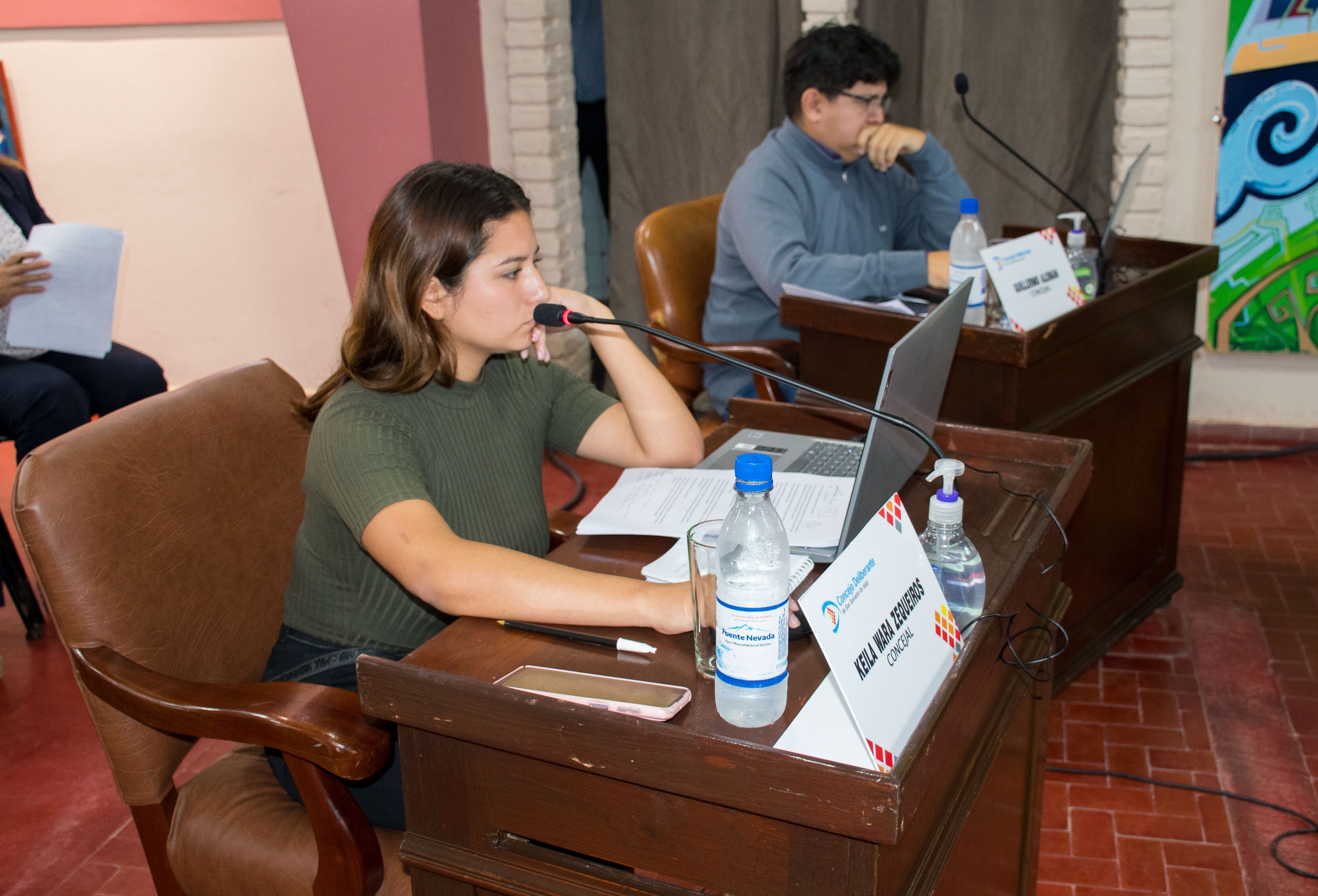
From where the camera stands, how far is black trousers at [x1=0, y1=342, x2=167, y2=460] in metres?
2.69

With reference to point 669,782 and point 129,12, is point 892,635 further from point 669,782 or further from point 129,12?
point 129,12

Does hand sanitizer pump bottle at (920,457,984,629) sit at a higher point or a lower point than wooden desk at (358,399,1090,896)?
higher

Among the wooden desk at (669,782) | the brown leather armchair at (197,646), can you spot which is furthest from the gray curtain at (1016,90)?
the brown leather armchair at (197,646)

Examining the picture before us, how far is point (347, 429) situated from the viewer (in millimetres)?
1337

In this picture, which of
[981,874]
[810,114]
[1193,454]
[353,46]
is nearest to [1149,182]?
[1193,454]

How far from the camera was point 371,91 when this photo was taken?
3.23 m

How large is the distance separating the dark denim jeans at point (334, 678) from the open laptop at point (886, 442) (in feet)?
1.76

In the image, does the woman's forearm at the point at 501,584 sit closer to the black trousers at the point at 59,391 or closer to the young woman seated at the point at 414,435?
the young woman seated at the point at 414,435

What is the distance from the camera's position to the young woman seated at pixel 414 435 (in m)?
1.30

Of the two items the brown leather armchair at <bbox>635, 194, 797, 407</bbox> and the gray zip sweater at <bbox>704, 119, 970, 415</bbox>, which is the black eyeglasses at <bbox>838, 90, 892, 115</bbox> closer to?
the gray zip sweater at <bbox>704, 119, 970, 415</bbox>

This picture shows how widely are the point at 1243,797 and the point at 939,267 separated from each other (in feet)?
3.75

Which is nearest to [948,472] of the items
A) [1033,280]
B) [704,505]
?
[704,505]

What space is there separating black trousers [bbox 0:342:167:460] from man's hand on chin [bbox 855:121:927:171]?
72.5 inches

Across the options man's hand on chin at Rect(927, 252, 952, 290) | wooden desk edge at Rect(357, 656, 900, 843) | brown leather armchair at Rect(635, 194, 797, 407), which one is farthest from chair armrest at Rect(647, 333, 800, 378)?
wooden desk edge at Rect(357, 656, 900, 843)
